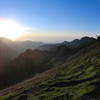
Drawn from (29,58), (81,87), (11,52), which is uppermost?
(11,52)

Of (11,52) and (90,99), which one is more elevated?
(11,52)

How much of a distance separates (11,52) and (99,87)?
366 feet

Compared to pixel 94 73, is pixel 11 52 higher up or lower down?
higher up

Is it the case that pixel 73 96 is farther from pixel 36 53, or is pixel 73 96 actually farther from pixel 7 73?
pixel 36 53

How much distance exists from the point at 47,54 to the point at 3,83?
23.9m

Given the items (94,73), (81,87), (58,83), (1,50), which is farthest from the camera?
(1,50)

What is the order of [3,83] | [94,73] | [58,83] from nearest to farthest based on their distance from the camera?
1. [94,73]
2. [58,83]
3. [3,83]

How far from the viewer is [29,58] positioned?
213ft

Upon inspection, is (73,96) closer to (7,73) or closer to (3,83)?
(3,83)

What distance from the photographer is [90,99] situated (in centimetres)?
1158

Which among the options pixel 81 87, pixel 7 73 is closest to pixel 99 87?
pixel 81 87

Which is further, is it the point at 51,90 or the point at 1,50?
the point at 1,50

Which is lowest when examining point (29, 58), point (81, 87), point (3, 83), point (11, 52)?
point (3, 83)

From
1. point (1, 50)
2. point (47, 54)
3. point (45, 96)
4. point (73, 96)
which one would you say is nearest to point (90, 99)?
point (73, 96)
